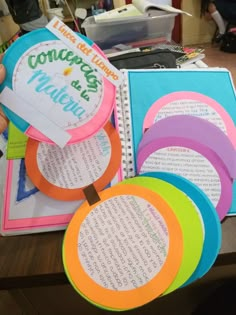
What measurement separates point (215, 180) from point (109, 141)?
0.19 metres

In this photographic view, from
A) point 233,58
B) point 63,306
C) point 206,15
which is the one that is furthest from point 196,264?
point 206,15

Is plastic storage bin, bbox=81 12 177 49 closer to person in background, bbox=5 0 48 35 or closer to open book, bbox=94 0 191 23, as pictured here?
open book, bbox=94 0 191 23

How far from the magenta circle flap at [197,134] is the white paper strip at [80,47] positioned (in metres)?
0.12

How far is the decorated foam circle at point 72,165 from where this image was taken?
0.48 metres

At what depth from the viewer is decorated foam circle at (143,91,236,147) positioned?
1.70ft

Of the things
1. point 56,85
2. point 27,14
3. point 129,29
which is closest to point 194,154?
point 56,85

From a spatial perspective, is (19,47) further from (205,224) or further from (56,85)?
(205,224)

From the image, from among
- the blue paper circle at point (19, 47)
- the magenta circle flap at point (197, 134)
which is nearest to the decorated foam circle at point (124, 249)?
the magenta circle flap at point (197, 134)

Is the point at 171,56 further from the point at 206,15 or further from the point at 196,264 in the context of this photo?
the point at 206,15

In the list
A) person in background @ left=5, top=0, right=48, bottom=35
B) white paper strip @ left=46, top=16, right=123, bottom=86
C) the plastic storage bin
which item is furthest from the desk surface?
person in background @ left=5, top=0, right=48, bottom=35

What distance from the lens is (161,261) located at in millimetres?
396

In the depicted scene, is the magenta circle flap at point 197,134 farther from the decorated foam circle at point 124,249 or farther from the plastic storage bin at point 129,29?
the plastic storage bin at point 129,29

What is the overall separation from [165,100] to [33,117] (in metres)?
0.25

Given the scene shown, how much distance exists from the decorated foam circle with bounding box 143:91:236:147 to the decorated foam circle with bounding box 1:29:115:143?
0.39 ft
